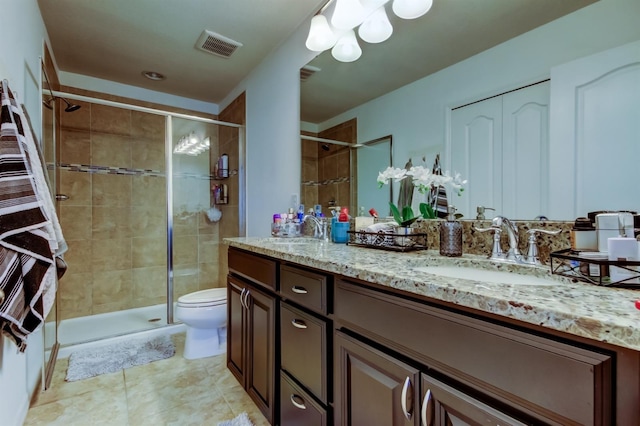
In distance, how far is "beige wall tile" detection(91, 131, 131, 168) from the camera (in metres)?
2.85

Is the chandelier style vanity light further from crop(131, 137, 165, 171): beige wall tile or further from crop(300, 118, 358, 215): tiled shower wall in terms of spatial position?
crop(131, 137, 165, 171): beige wall tile

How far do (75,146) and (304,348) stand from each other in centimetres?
292

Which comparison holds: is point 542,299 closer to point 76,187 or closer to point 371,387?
point 371,387

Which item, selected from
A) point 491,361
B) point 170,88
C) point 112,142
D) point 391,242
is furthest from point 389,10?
point 112,142

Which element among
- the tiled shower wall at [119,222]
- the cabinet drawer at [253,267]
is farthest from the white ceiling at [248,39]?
the cabinet drawer at [253,267]

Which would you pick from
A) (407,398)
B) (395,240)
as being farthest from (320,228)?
(407,398)

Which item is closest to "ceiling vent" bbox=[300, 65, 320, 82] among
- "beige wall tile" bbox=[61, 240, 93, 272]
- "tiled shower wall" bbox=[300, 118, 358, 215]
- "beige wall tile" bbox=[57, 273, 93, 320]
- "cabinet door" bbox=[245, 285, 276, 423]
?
"tiled shower wall" bbox=[300, 118, 358, 215]

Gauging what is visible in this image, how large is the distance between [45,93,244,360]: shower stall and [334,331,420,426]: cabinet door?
2186mm

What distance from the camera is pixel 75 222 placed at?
9.05 feet

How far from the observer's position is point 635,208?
82cm

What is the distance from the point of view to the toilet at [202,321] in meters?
2.07

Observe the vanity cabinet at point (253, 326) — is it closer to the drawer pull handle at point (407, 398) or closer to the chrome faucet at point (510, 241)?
the drawer pull handle at point (407, 398)

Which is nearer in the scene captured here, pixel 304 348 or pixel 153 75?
pixel 304 348

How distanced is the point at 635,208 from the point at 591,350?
611 millimetres
